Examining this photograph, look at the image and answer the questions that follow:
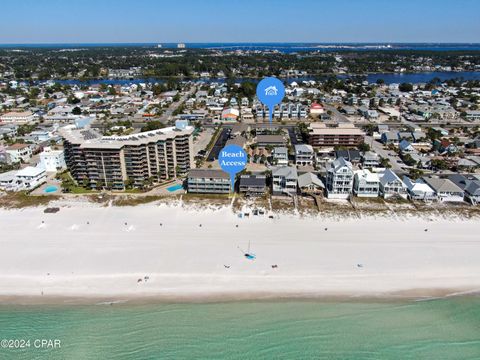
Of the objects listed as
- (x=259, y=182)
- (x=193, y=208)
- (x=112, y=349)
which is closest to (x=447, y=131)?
(x=259, y=182)

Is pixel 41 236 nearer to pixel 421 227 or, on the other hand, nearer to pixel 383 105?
pixel 421 227

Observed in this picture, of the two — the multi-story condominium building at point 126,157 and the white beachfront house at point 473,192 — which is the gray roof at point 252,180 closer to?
the multi-story condominium building at point 126,157

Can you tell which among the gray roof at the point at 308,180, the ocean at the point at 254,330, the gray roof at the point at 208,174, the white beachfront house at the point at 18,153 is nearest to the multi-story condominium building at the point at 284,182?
the gray roof at the point at 308,180

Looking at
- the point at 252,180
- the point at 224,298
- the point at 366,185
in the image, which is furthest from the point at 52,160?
the point at 366,185

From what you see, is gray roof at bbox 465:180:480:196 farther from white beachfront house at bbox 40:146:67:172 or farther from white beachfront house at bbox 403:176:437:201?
white beachfront house at bbox 40:146:67:172

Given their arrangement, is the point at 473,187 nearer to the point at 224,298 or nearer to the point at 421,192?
the point at 421,192

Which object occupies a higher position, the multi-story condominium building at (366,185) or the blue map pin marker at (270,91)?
the blue map pin marker at (270,91)
